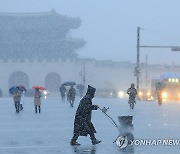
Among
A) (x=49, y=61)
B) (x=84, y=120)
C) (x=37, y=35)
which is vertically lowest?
(x=84, y=120)

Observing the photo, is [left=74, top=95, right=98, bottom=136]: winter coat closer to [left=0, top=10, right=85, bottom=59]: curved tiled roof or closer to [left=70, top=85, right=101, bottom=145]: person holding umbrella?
[left=70, top=85, right=101, bottom=145]: person holding umbrella

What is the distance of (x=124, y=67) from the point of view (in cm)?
8269

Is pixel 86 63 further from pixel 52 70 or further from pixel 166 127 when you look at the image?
pixel 166 127

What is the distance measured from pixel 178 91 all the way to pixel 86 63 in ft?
90.4

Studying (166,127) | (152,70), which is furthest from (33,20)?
(166,127)

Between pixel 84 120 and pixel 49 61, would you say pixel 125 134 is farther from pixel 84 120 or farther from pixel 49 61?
pixel 49 61
